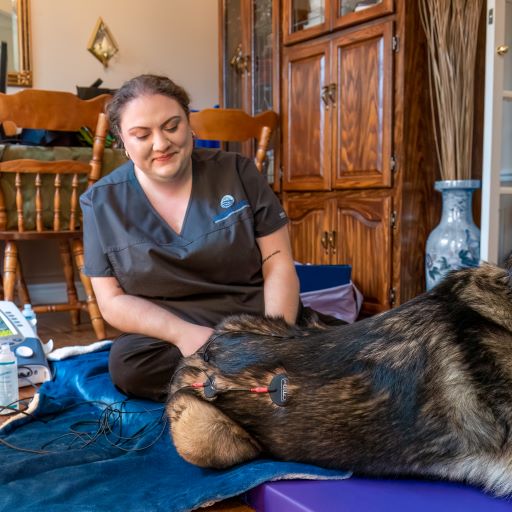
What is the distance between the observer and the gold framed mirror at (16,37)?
13.4 ft

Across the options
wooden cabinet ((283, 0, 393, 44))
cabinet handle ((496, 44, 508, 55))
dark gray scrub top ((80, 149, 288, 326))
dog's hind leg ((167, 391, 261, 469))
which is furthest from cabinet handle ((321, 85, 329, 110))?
dog's hind leg ((167, 391, 261, 469))

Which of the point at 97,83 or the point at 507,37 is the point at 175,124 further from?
the point at 97,83

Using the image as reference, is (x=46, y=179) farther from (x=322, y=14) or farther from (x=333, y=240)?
(x=322, y=14)

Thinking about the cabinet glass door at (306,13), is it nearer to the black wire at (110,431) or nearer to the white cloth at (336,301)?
the white cloth at (336,301)

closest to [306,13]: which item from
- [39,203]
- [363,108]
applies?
[363,108]

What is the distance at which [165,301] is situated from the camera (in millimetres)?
1961

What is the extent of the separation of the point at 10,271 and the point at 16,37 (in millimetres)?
1875

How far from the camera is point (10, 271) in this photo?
302 centimetres

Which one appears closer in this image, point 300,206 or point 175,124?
point 175,124

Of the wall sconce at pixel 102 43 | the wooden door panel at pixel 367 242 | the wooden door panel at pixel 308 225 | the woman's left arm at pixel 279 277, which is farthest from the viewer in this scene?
the wall sconce at pixel 102 43

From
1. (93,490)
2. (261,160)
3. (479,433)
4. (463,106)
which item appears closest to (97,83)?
(261,160)

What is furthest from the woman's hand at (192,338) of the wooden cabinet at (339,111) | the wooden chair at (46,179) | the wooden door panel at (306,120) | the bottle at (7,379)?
the wooden door panel at (306,120)

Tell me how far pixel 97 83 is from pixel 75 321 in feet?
5.01

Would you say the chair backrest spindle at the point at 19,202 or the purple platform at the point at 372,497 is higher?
the chair backrest spindle at the point at 19,202
